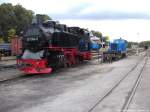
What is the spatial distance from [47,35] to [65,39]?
3.12 meters

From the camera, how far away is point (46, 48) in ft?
77.7

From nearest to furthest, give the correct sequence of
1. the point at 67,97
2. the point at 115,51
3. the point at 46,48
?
1. the point at 67,97
2. the point at 46,48
3. the point at 115,51

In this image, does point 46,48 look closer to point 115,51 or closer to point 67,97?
point 67,97

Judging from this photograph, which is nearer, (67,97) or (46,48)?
(67,97)

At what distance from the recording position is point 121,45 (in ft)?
157

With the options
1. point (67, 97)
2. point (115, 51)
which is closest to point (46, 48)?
point (67, 97)

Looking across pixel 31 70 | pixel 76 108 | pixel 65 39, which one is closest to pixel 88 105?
pixel 76 108

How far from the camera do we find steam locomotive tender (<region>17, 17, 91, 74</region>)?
22562mm

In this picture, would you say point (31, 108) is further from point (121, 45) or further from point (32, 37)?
point (121, 45)

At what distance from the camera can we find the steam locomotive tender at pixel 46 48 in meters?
22.6

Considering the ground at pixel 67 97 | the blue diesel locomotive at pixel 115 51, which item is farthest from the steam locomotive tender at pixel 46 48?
the blue diesel locomotive at pixel 115 51

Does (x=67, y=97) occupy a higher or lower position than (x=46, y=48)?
lower

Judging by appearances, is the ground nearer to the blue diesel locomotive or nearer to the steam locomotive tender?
the steam locomotive tender

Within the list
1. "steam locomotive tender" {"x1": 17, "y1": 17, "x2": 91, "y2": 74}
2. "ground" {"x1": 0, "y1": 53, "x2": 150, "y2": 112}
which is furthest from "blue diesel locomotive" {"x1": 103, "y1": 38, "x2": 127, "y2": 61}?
"ground" {"x1": 0, "y1": 53, "x2": 150, "y2": 112}
